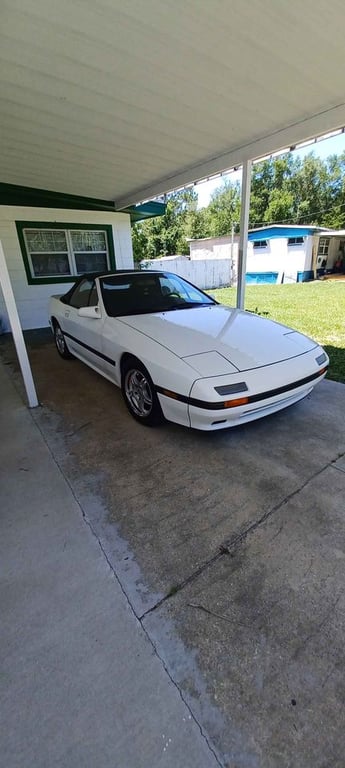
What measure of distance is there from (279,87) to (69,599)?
4006mm

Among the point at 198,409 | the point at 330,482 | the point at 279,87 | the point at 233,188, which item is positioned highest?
the point at 233,188

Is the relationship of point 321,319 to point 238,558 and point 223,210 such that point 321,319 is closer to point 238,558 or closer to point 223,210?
point 238,558

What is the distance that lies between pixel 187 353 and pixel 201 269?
17.6 metres

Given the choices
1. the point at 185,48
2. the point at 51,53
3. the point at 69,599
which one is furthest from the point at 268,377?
the point at 51,53

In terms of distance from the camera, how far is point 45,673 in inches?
49.2

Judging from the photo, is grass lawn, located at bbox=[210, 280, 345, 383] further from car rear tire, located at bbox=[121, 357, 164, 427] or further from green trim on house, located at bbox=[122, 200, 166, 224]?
green trim on house, located at bbox=[122, 200, 166, 224]

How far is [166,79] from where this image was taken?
8.80 ft

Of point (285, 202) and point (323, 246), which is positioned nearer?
point (323, 246)

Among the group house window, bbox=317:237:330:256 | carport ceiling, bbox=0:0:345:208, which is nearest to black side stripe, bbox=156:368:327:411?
carport ceiling, bbox=0:0:345:208

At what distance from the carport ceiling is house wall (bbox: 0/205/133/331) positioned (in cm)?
257

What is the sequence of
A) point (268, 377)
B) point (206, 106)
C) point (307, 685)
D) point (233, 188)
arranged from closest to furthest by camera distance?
point (307, 685), point (268, 377), point (206, 106), point (233, 188)

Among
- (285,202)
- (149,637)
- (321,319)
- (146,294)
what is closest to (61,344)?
(146,294)

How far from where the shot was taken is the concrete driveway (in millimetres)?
1130

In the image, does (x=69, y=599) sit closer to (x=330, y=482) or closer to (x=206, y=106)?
(x=330, y=482)
